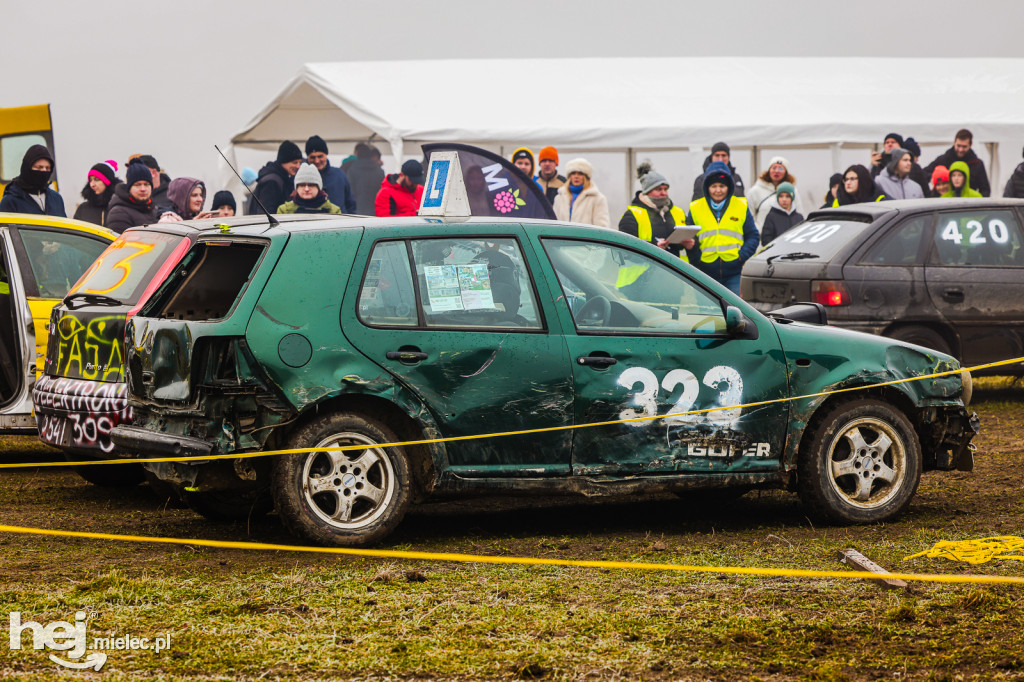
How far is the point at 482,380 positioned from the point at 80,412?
223 cm

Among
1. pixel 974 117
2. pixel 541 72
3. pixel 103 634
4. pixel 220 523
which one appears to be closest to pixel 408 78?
pixel 541 72

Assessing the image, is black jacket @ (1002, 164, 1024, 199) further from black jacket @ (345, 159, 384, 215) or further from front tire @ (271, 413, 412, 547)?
front tire @ (271, 413, 412, 547)

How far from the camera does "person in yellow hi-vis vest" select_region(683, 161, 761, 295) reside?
1391 centimetres

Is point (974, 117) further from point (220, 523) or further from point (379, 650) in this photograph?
point (379, 650)

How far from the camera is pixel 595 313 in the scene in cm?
679

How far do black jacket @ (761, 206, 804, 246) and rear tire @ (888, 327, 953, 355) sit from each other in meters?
4.17

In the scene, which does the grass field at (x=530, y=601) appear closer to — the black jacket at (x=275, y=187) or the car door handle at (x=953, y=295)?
the car door handle at (x=953, y=295)

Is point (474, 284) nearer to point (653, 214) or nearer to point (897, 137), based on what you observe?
point (653, 214)

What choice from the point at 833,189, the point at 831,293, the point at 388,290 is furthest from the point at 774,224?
the point at 388,290

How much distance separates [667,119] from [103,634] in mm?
16220

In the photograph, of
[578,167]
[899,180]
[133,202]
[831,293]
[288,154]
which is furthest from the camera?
[899,180]

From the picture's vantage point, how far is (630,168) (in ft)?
68.6

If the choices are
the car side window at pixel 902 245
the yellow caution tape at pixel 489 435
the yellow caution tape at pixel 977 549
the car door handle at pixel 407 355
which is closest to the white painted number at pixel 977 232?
the car side window at pixel 902 245

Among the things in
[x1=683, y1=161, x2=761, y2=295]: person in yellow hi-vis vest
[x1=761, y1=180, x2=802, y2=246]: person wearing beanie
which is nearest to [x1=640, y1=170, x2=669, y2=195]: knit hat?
[x1=683, y1=161, x2=761, y2=295]: person in yellow hi-vis vest
